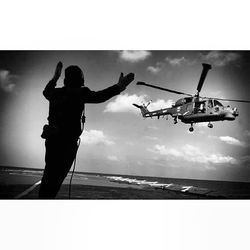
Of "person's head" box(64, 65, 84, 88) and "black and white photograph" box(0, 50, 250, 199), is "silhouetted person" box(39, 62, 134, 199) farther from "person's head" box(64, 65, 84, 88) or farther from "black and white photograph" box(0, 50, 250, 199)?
"black and white photograph" box(0, 50, 250, 199)

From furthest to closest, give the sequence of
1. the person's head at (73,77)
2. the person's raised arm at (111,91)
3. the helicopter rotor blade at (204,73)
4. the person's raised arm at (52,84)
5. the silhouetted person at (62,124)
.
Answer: the helicopter rotor blade at (204,73) < the person's head at (73,77) < the silhouetted person at (62,124) < the person's raised arm at (52,84) < the person's raised arm at (111,91)

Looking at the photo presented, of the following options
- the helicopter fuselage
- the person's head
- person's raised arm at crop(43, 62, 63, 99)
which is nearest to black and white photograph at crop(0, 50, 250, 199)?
the helicopter fuselage

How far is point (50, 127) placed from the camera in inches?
90.7

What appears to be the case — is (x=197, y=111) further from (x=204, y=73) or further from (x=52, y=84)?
(x=52, y=84)

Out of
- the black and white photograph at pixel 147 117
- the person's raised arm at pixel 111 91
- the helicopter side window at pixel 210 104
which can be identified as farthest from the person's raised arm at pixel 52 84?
the helicopter side window at pixel 210 104

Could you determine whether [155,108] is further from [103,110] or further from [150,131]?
[103,110]

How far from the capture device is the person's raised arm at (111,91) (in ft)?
6.14

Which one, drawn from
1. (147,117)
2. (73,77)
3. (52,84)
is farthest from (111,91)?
(147,117)

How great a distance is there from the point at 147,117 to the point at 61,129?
1.73 metres

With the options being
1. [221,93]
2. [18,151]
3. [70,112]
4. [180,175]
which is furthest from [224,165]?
[18,151]

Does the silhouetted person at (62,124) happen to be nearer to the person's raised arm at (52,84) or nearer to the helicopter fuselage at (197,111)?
the person's raised arm at (52,84)

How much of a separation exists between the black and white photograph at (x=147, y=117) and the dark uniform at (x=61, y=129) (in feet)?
3.67

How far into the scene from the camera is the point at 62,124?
8.26 feet
